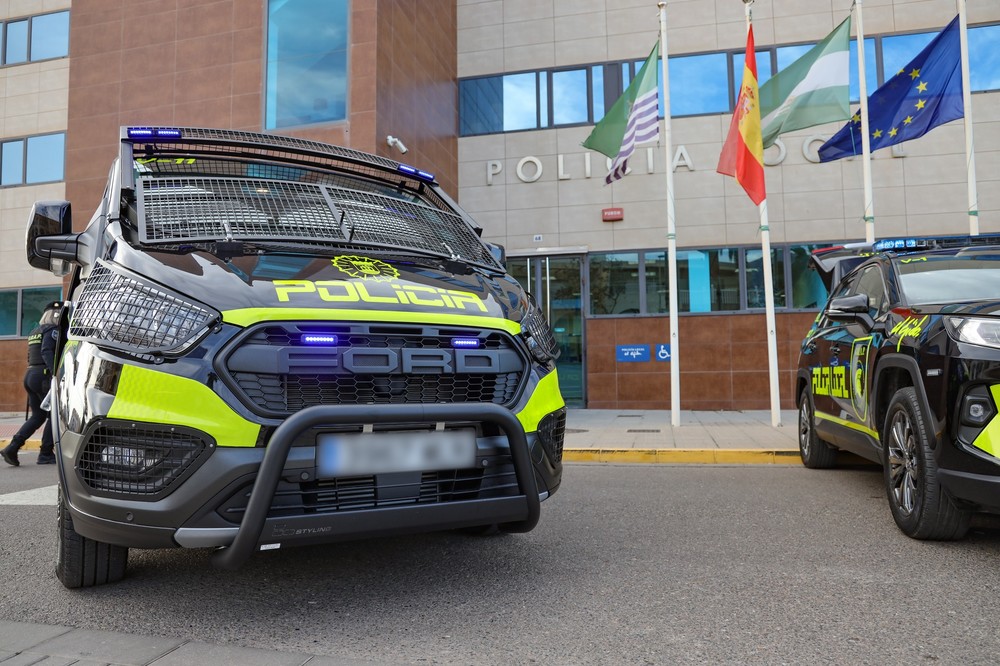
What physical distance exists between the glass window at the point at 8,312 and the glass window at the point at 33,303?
0.23 m

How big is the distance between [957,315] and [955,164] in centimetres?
1151

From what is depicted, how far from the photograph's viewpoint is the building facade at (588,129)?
39.8 ft

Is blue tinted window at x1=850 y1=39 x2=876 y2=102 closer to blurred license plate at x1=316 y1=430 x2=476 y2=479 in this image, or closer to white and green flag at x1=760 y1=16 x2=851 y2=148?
white and green flag at x1=760 y1=16 x2=851 y2=148

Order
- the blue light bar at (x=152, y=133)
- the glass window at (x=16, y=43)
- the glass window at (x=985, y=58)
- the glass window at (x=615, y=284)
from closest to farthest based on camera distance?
the blue light bar at (x=152, y=133) < the glass window at (x=985, y=58) < the glass window at (x=615, y=284) < the glass window at (x=16, y=43)

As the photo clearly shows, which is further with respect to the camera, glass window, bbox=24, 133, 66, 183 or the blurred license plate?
glass window, bbox=24, 133, 66, 183

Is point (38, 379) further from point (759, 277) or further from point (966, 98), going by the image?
point (966, 98)

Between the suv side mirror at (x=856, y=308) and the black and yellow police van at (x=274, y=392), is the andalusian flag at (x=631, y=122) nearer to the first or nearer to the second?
the suv side mirror at (x=856, y=308)

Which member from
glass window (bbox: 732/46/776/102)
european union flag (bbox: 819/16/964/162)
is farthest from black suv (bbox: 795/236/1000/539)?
glass window (bbox: 732/46/776/102)

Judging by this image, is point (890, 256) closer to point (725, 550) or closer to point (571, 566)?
point (725, 550)

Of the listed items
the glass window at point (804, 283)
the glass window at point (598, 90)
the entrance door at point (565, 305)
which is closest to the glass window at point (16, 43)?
the entrance door at point (565, 305)

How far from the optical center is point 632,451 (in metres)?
7.50

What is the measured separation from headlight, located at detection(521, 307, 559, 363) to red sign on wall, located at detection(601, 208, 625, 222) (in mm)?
10734

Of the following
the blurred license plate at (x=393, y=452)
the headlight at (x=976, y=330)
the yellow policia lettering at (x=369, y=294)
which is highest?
the yellow policia lettering at (x=369, y=294)

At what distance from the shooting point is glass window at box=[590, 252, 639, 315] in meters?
13.5
